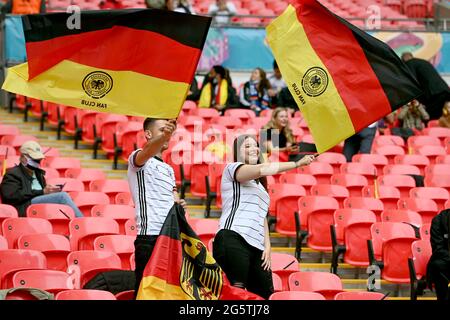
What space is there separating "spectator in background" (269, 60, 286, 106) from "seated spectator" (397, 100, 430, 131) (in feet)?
6.12

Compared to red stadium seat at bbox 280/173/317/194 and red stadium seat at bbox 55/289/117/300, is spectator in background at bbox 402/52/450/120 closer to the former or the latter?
red stadium seat at bbox 280/173/317/194

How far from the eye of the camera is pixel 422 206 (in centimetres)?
1281

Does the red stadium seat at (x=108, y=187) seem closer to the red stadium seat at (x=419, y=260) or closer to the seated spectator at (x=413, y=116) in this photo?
the red stadium seat at (x=419, y=260)

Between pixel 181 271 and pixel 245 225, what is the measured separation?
82 cm

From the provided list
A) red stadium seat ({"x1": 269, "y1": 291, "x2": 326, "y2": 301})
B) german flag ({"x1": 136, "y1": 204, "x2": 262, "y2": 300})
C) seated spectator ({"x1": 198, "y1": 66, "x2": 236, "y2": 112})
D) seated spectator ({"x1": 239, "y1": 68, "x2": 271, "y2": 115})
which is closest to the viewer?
german flag ({"x1": 136, "y1": 204, "x2": 262, "y2": 300})

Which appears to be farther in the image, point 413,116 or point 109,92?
point 413,116

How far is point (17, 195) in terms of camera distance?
448 inches

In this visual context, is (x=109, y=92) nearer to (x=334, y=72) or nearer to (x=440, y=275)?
(x=334, y=72)

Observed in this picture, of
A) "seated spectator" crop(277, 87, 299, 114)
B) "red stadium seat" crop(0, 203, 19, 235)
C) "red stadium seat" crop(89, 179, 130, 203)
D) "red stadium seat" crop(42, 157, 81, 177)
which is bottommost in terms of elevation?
"red stadium seat" crop(0, 203, 19, 235)

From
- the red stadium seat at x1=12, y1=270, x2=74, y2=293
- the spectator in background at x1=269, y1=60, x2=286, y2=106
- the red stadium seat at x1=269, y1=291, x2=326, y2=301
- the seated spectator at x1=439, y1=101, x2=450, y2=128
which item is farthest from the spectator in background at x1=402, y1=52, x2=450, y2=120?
the red stadium seat at x1=12, y1=270, x2=74, y2=293

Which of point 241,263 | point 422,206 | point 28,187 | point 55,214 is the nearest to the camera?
point 241,263

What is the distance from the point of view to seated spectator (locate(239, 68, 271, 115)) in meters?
17.2

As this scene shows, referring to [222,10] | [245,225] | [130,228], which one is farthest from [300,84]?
[222,10]

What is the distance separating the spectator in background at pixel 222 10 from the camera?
19.3 meters
